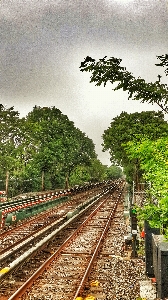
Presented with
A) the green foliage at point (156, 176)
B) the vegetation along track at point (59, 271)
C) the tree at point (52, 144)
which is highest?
the tree at point (52, 144)

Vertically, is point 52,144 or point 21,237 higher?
point 52,144

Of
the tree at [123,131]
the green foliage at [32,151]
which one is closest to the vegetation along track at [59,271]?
the tree at [123,131]

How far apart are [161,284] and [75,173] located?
189 ft

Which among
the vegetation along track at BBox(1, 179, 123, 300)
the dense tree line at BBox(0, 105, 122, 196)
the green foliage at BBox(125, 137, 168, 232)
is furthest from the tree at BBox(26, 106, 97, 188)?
the green foliage at BBox(125, 137, 168, 232)

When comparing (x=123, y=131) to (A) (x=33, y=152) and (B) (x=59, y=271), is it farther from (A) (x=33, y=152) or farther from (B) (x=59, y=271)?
(B) (x=59, y=271)

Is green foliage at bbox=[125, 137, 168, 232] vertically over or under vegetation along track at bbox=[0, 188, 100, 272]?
over

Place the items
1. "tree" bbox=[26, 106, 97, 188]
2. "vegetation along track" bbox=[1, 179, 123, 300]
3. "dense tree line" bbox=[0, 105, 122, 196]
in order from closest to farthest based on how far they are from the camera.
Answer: "vegetation along track" bbox=[1, 179, 123, 300] → "dense tree line" bbox=[0, 105, 122, 196] → "tree" bbox=[26, 106, 97, 188]

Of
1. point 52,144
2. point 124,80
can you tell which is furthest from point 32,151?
point 124,80

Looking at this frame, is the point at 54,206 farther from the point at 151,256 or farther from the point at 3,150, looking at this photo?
the point at 151,256

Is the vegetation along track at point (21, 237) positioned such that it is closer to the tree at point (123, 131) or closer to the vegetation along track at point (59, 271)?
the vegetation along track at point (59, 271)

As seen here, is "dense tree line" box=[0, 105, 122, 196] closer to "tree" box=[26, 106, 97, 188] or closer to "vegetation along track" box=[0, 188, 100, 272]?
"tree" box=[26, 106, 97, 188]

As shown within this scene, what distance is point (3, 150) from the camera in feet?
144

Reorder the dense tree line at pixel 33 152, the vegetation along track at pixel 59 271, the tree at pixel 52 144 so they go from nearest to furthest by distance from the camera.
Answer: the vegetation along track at pixel 59 271 < the dense tree line at pixel 33 152 < the tree at pixel 52 144

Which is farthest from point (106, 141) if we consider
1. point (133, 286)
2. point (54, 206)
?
point (133, 286)
